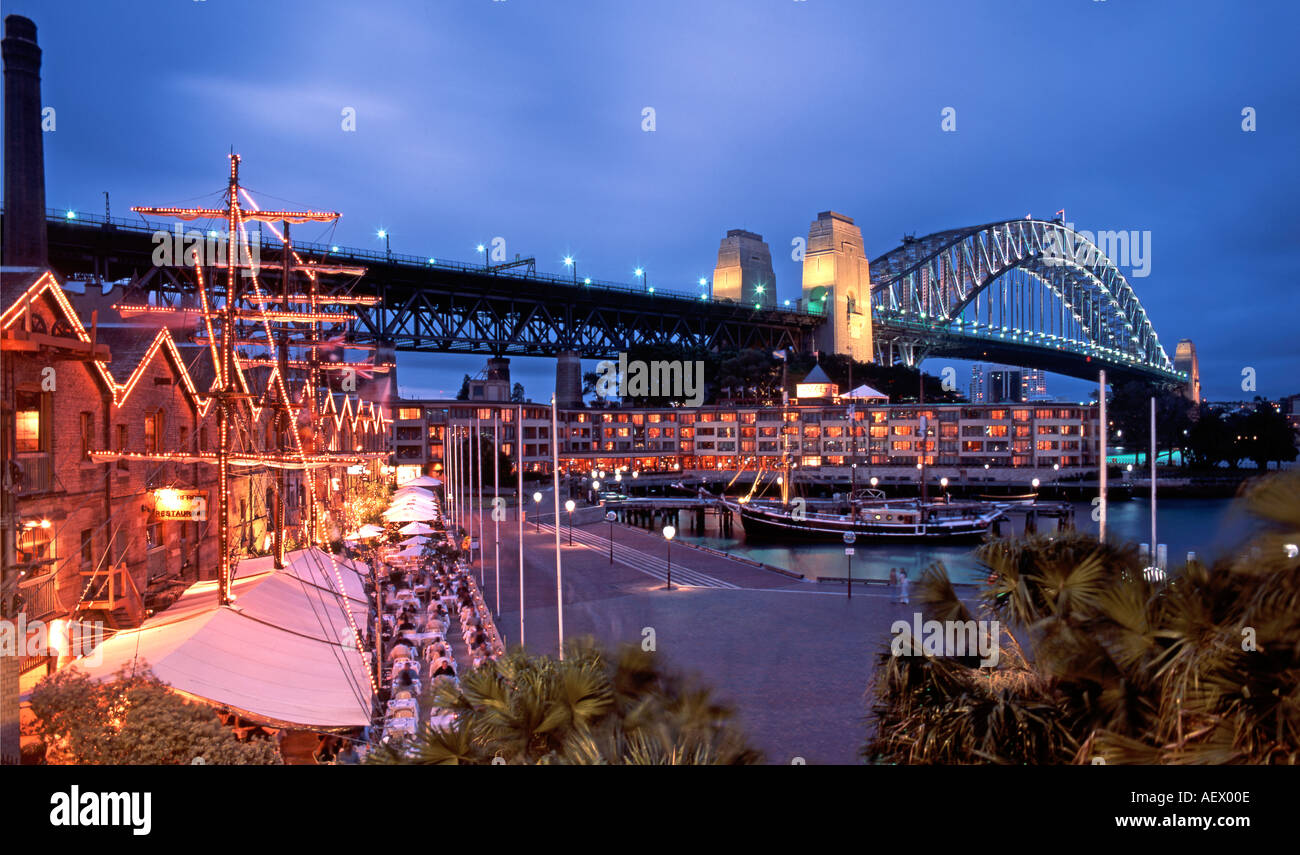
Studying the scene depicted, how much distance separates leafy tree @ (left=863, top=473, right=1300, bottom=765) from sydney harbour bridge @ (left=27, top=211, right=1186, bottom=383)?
4676 cm

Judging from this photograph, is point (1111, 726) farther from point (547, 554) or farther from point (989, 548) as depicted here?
point (547, 554)

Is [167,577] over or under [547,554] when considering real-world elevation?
over

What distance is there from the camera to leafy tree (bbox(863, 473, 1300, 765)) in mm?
4012

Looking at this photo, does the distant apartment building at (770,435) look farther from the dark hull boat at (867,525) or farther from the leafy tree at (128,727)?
the leafy tree at (128,727)

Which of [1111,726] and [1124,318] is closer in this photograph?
[1111,726]

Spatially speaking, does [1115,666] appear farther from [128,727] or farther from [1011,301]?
[1011,301]

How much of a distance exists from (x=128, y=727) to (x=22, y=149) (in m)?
44.4

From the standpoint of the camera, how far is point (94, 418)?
15.2 m

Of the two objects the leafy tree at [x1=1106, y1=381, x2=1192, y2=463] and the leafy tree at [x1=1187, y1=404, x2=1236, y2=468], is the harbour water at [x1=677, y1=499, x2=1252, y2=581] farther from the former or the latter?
the leafy tree at [x1=1106, y1=381, x2=1192, y2=463]

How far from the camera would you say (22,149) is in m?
38.5

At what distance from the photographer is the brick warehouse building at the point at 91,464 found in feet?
41.0
